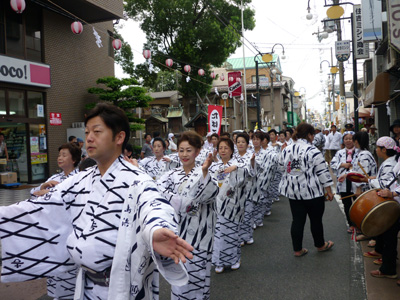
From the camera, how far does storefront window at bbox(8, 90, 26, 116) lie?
→ 1165 centimetres

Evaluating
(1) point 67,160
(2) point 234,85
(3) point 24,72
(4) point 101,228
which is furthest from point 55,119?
(4) point 101,228

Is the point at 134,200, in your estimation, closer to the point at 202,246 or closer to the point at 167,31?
the point at 202,246

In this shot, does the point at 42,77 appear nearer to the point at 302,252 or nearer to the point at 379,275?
the point at 302,252

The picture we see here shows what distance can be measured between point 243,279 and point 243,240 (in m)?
1.46

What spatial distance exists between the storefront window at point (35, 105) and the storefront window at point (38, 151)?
40 cm

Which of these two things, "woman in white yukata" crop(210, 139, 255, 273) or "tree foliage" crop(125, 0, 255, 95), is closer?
"woman in white yukata" crop(210, 139, 255, 273)

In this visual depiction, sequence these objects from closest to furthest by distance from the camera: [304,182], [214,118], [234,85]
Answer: [304,182], [214,118], [234,85]

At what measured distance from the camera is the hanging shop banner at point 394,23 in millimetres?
5746

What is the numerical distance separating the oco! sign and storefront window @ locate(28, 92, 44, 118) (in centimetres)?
49

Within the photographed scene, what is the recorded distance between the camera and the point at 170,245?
1.60 m

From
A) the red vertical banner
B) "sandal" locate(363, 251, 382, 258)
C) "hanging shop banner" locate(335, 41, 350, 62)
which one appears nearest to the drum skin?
"sandal" locate(363, 251, 382, 258)

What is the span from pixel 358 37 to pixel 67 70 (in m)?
Answer: 11.3

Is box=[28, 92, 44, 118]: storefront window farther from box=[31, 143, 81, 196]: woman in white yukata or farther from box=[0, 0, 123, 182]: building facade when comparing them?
box=[31, 143, 81, 196]: woman in white yukata

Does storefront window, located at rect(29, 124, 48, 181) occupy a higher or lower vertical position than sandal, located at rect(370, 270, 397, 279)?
higher
